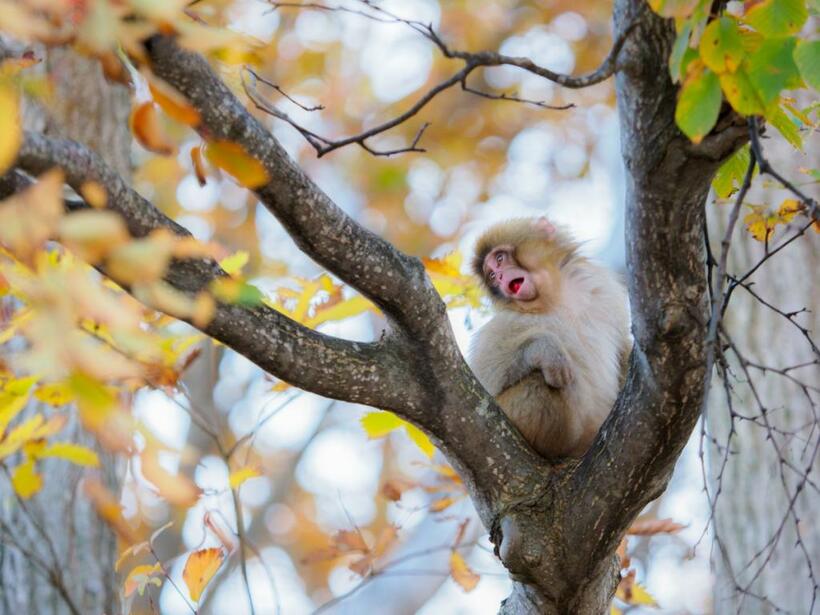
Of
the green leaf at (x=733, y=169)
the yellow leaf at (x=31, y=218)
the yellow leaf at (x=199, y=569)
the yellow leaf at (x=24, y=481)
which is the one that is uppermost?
the green leaf at (x=733, y=169)

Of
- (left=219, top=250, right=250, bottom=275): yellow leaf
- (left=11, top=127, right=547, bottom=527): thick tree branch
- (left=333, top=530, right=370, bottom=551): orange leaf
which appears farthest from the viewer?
(left=333, top=530, right=370, bottom=551): orange leaf

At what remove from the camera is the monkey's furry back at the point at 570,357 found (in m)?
4.21

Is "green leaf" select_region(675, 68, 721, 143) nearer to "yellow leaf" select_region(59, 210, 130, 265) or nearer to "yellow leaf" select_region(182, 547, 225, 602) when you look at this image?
"yellow leaf" select_region(59, 210, 130, 265)

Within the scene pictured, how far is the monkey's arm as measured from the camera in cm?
423

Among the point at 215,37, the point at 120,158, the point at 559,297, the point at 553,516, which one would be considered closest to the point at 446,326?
the point at 553,516

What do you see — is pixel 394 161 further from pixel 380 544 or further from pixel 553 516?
pixel 553 516

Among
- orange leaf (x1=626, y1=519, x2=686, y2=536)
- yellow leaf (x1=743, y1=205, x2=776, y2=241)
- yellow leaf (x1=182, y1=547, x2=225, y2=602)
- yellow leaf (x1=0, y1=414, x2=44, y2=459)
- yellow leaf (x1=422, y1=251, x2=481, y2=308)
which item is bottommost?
yellow leaf (x1=182, y1=547, x2=225, y2=602)

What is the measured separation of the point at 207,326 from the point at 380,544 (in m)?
2.06

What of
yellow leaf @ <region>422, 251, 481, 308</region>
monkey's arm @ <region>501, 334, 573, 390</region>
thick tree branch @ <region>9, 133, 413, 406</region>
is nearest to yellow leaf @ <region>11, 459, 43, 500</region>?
thick tree branch @ <region>9, 133, 413, 406</region>

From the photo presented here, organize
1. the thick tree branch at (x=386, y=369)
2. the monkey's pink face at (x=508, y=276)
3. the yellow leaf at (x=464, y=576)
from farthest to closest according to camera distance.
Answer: the monkey's pink face at (x=508, y=276)
the yellow leaf at (x=464, y=576)
the thick tree branch at (x=386, y=369)

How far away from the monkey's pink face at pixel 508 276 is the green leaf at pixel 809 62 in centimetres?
261

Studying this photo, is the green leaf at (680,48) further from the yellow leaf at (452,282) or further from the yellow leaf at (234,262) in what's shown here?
the yellow leaf at (452,282)

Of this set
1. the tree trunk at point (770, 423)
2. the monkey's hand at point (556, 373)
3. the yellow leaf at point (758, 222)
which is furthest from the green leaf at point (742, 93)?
the tree trunk at point (770, 423)

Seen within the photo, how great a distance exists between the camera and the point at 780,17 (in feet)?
7.28
